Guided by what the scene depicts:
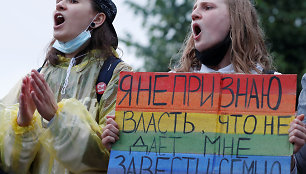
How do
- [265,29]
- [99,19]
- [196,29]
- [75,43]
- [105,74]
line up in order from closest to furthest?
[196,29] → [105,74] → [75,43] → [99,19] → [265,29]

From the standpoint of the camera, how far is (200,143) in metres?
3.56

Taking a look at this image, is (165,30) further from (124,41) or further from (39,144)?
(39,144)

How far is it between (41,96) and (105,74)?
0.56 meters

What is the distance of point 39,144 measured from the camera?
3984mm

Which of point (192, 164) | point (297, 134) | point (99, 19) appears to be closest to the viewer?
point (297, 134)

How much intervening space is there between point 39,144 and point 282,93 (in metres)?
1.43

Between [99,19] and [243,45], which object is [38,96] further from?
[243,45]

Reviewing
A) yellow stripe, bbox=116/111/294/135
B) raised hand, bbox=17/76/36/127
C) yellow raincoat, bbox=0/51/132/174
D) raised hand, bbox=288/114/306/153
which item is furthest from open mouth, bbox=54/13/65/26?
raised hand, bbox=288/114/306/153

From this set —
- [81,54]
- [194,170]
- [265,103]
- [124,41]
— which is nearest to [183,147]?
→ [194,170]

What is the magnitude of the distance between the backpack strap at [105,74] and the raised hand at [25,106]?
0.43 meters

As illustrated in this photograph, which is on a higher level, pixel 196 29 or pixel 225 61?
pixel 196 29

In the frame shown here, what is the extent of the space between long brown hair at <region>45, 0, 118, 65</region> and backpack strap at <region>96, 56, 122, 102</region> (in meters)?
0.10

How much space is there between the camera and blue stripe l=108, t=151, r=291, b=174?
3418mm

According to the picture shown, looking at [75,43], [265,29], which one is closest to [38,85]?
[75,43]
